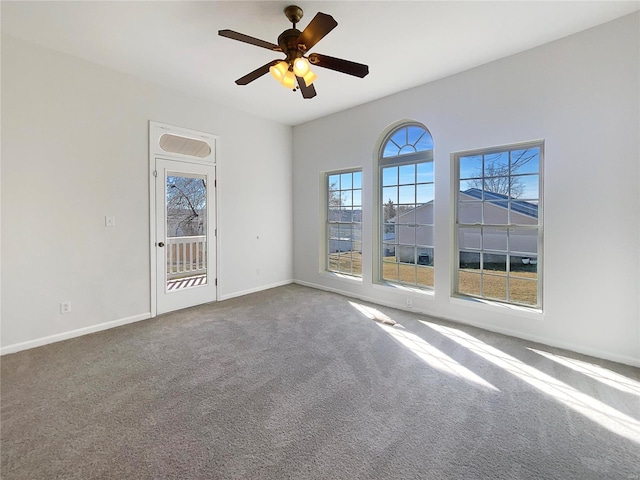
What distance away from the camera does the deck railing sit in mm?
4062

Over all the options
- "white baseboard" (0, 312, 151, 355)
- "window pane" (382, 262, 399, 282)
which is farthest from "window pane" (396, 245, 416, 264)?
"white baseboard" (0, 312, 151, 355)

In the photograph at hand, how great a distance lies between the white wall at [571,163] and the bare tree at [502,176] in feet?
0.73

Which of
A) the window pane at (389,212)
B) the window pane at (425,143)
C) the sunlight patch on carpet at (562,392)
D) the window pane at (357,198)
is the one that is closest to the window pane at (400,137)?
the window pane at (425,143)

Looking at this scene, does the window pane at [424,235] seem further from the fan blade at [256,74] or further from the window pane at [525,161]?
the fan blade at [256,74]

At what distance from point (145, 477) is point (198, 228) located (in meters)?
3.28

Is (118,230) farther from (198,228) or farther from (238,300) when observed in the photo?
(238,300)

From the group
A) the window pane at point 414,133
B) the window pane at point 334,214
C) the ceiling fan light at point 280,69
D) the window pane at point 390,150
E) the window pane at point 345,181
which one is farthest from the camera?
the window pane at point 334,214

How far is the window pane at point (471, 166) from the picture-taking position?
3.49 m

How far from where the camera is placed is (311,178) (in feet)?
17.4

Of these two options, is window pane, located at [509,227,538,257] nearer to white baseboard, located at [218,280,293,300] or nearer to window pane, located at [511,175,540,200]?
window pane, located at [511,175,540,200]

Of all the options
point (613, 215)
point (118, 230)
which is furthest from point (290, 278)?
point (613, 215)

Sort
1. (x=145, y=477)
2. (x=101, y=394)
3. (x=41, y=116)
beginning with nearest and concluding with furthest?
1. (x=145, y=477)
2. (x=101, y=394)
3. (x=41, y=116)

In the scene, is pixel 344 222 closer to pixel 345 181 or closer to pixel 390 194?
pixel 345 181

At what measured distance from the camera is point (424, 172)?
402cm
